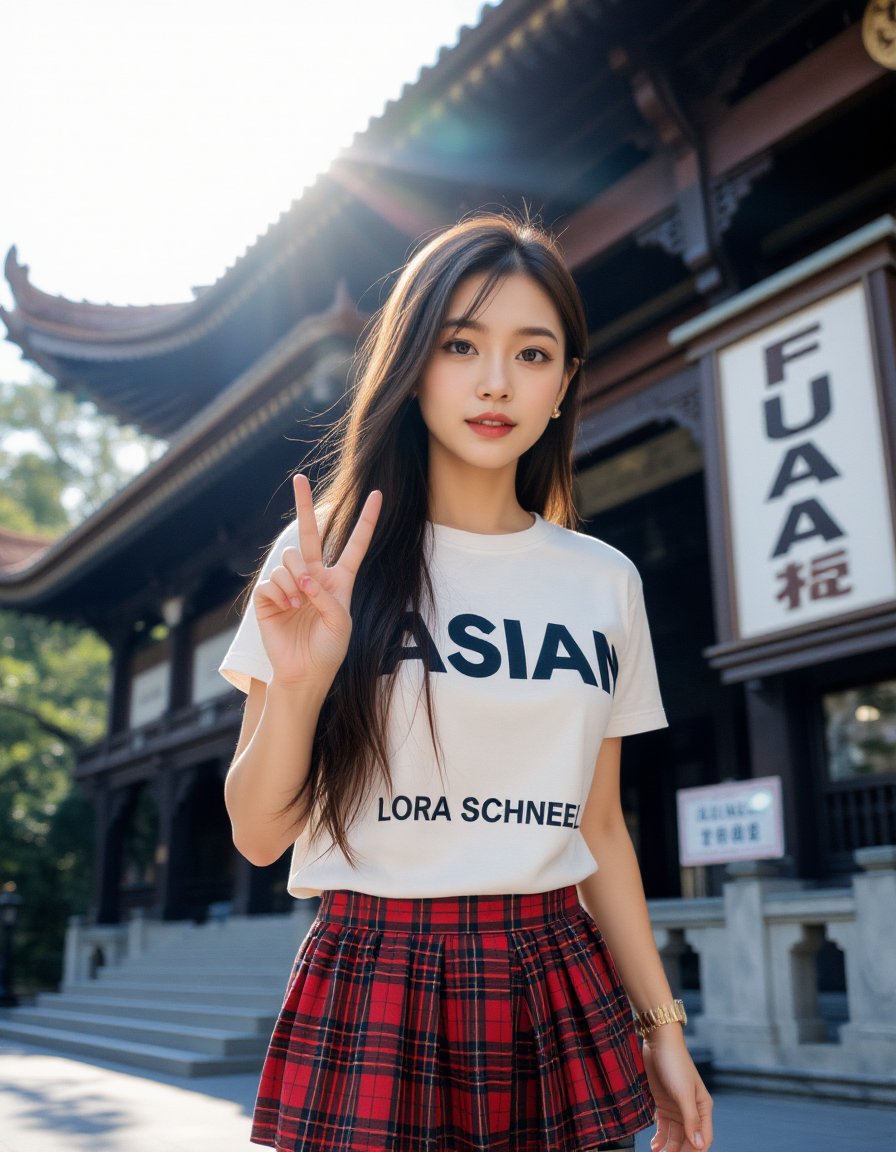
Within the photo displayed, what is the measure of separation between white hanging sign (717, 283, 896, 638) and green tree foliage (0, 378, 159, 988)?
12247 mm

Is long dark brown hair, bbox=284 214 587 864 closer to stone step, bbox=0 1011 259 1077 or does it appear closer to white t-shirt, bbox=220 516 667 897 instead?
white t-shirt, bbox=220 516 667 897

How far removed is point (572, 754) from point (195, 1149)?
3.85 meters

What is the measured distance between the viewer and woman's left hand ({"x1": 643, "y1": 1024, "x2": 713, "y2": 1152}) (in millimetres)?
1346

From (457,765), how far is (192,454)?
8.67m

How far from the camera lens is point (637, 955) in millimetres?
1401

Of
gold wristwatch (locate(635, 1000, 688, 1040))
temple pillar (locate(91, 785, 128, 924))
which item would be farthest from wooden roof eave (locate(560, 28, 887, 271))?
temple pillar (locate(91, 785, 128, 924))

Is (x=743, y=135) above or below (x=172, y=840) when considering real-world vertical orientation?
above

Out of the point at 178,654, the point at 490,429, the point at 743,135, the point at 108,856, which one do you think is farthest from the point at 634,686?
the point at 108,856

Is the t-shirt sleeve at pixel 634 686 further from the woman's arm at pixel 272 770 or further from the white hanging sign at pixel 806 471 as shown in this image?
the white hanging sign at pixel 806 471

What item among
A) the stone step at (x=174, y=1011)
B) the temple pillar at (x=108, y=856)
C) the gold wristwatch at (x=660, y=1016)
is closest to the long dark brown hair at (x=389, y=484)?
the gold wristwatch at (x=660, y=1016)

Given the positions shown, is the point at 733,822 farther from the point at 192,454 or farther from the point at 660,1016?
the point at 192,454

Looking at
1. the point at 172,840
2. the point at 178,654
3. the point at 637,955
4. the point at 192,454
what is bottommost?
Answer: the point at 637,955

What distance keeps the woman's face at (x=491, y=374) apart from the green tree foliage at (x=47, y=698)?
1505cm

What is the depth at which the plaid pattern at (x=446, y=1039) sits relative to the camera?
3.79 feet
